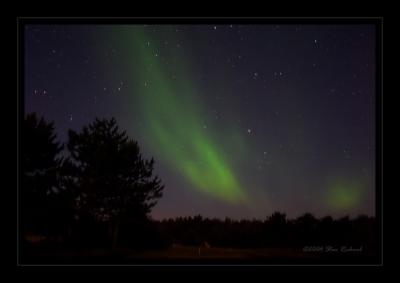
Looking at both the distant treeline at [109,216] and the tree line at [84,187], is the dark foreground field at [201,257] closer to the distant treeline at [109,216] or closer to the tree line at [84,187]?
the distant treeline at [109,216]

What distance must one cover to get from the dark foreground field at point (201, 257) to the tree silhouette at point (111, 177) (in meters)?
0.31

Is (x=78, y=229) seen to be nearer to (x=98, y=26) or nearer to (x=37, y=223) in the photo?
(x=37, y=223)

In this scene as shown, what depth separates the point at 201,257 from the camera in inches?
181

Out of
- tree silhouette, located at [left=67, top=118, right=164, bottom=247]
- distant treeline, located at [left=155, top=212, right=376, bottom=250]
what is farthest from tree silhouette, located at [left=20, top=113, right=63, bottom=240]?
distant treeline, located at [left=155, top=212, right=376, bottom=250]

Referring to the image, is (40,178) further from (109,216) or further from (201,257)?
(201,257)

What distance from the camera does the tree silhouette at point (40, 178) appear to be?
4.64 metres

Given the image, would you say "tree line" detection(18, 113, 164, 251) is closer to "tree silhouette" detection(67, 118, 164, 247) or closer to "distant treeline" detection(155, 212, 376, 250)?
"tree silhouette" detection(67, 118, 164, 247)

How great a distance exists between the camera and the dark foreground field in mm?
4539

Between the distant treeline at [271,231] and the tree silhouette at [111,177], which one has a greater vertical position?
the tree silhouette at [111,177]

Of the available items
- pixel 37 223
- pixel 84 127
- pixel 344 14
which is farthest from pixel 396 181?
pixel 37 223

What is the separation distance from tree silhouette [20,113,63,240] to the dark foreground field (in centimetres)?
35

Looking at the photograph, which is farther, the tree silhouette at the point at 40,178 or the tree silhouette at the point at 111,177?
the tree silhouette at the point at 111,177

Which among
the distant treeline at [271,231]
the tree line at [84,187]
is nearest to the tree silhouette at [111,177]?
the tree line at [84,187]

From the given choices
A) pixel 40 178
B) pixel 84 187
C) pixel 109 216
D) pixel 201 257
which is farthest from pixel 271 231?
pixel 40 178
